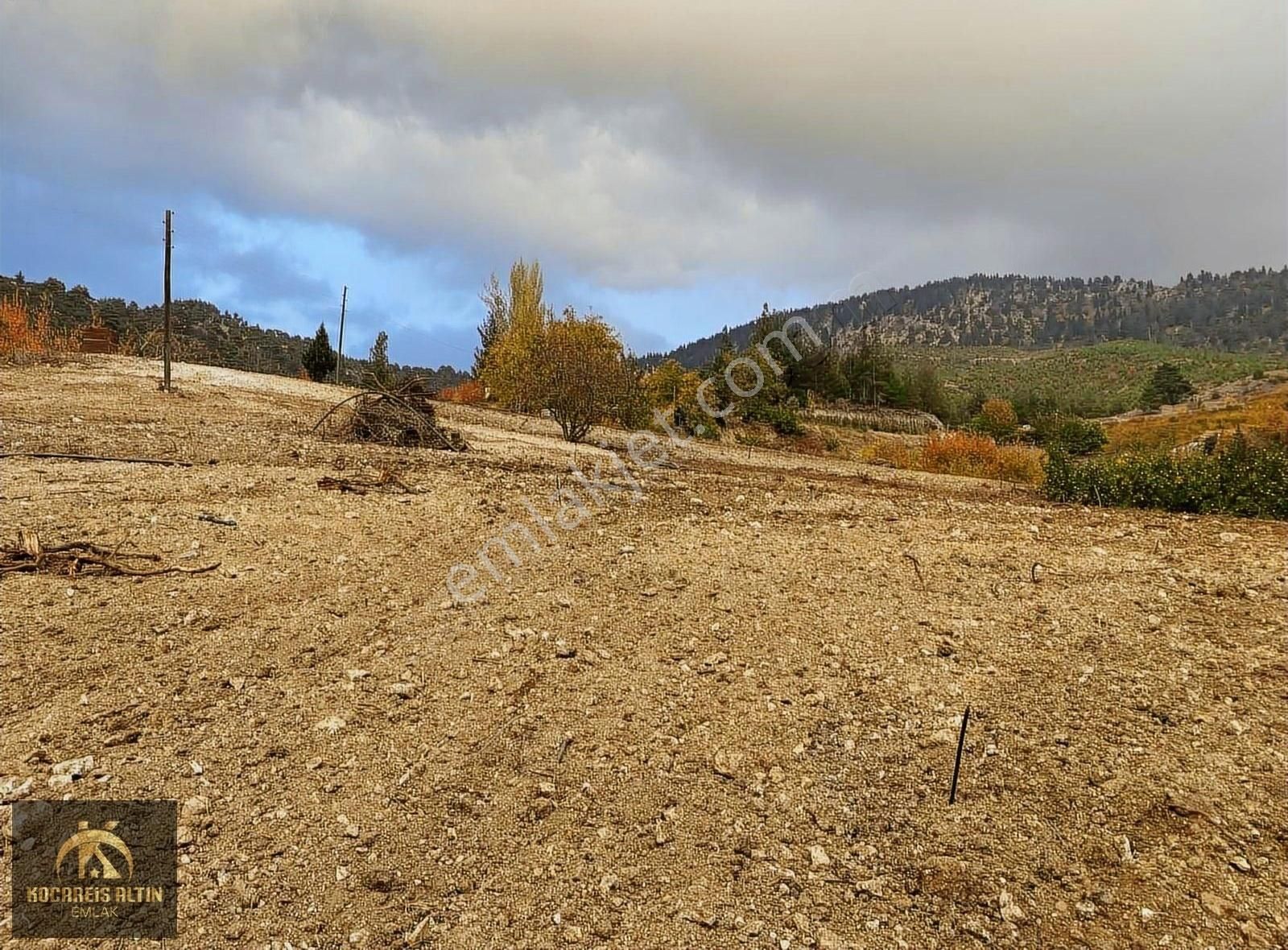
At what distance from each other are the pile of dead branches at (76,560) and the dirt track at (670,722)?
9 cm

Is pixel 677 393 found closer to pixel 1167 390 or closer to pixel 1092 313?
pixel 1167 390

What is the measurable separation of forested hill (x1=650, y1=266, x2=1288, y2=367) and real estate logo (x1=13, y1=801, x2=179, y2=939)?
8156 centimetres

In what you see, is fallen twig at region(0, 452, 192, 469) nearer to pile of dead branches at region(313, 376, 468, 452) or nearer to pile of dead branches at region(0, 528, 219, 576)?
pile of dead branches at region(0, 528, 219, 576)

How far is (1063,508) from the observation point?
18.8 feet

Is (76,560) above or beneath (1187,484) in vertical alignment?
beneath

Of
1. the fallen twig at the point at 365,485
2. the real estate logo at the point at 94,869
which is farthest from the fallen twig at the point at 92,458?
A: the real estate logo at the point at 94,869

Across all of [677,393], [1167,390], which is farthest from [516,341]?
[1167,390]

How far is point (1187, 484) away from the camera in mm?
5879

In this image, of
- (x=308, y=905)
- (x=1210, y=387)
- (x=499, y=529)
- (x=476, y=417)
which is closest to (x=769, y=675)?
(x=308, y=905)

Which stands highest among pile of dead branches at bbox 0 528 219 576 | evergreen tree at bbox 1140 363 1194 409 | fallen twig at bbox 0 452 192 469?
evergreen tree at bbox 1140 363 1194 409

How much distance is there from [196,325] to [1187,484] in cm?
4813

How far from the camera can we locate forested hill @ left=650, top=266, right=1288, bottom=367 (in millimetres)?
90875

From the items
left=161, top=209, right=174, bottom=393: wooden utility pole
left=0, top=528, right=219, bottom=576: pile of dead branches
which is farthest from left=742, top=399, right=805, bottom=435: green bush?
left=0, top=528, right=219, bottom=576: pile of dead branches

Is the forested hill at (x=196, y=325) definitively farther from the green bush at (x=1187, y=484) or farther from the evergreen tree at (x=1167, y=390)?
the evergreen tree at (x=1167, y=390)
